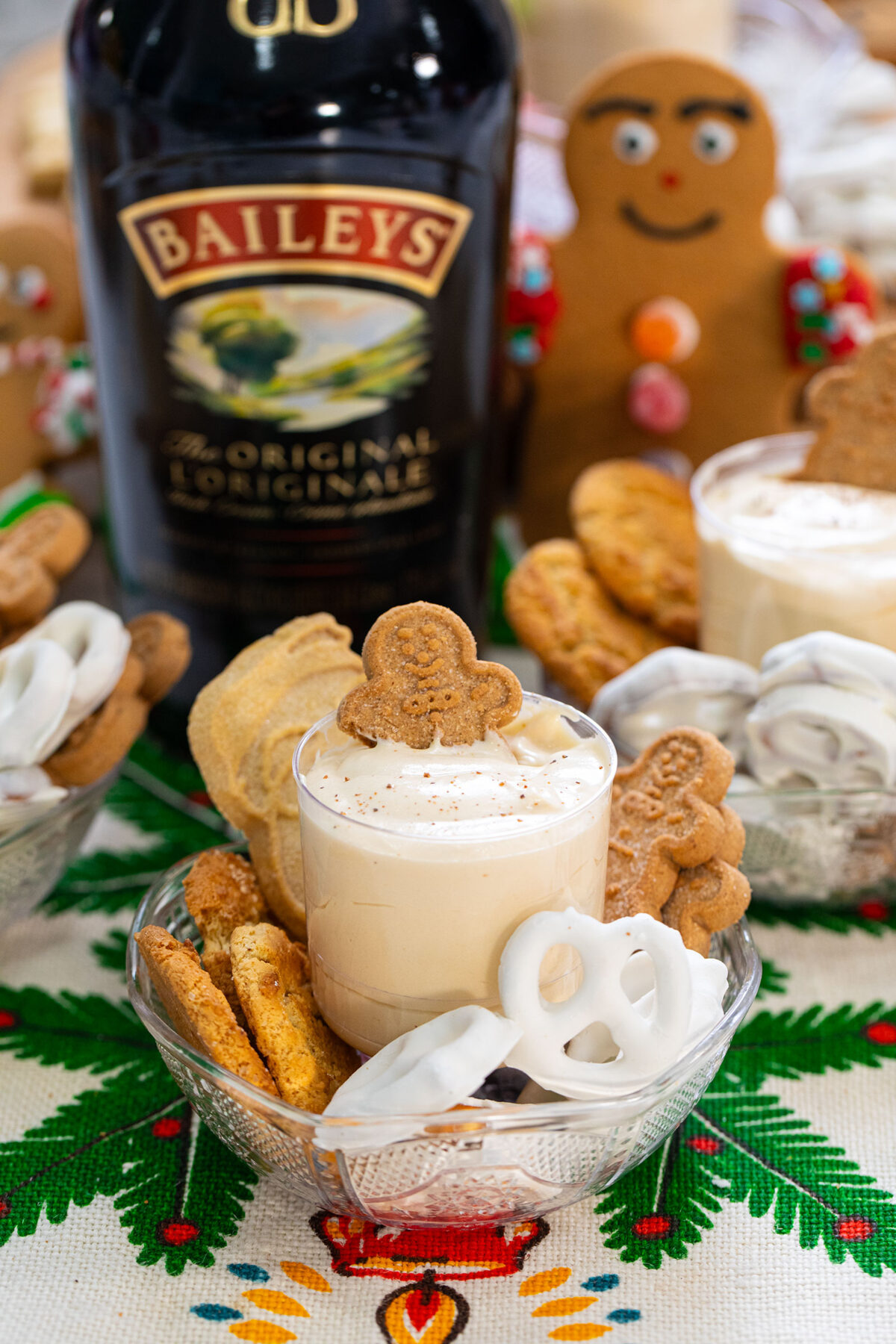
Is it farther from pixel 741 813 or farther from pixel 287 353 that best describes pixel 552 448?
pixel 741 813

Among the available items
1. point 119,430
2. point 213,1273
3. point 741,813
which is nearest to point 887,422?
point 741,813

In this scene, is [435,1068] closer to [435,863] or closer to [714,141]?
[435,863]

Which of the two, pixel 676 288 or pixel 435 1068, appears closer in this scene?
pixel 435 1068

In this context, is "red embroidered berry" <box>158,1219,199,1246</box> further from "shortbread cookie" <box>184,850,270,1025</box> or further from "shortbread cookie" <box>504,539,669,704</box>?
"shortbread cookie" <box>504,539,669,704</box>

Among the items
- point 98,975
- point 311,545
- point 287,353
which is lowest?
point 98,975

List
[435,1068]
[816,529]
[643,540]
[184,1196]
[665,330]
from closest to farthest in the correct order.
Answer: [435,1068] → [184,1196] → [816,529] → [643,540] → [665,330]

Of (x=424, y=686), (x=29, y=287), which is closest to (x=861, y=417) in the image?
(x=424, y=686)
